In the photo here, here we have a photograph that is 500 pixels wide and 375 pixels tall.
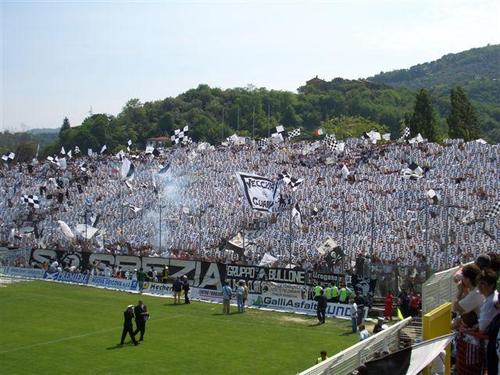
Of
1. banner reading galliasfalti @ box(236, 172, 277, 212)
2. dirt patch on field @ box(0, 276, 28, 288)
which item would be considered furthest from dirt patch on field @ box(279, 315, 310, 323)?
dirt patch on field @ box(0, 276, 28, 288)

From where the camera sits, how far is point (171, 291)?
3425cm

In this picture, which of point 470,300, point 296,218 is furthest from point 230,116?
point 470,300

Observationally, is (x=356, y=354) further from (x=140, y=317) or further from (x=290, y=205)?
(x=290, y=205)

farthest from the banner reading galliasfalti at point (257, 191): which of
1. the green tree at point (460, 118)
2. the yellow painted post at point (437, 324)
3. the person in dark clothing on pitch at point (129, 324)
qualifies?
the green tree at point (460, 118)

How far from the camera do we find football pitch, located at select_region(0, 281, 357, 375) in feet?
65.6

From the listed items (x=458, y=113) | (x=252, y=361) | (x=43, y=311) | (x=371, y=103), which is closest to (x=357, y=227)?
(x=43, y=311)

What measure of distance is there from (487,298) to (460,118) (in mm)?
80008

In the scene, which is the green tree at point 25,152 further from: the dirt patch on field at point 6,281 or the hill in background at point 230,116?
the dirt patch on field at point 6,281

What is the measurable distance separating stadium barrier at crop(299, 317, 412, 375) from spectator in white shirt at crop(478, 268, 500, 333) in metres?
2.74

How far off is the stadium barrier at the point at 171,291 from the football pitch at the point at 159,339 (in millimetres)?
851

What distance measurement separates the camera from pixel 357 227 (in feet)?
135

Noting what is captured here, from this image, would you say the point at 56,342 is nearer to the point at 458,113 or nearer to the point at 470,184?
the point at 470,184

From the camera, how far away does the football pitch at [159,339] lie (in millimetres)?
20000

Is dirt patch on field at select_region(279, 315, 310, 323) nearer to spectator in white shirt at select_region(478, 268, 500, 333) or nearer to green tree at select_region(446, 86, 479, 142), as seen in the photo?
spectator in white shirt at select_region(478, 268, 500, 333)
